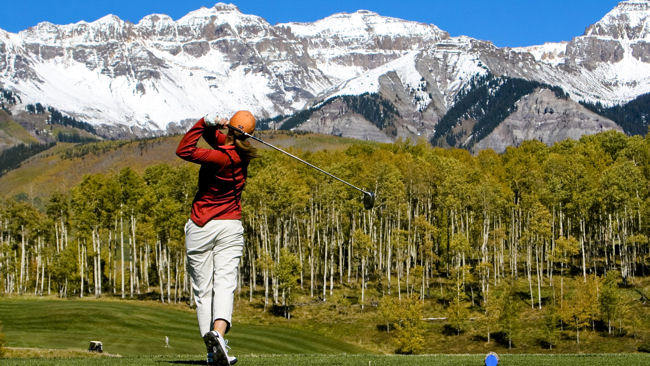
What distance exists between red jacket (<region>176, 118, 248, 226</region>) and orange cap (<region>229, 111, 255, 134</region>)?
1.06 feet

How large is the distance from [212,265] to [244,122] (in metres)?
2.58

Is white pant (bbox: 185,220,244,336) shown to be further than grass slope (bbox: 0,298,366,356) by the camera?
No

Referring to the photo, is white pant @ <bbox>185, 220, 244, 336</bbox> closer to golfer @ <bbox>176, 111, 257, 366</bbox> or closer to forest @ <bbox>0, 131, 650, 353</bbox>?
golfer @ <bbox>176, 111, 257, 366</bbox>

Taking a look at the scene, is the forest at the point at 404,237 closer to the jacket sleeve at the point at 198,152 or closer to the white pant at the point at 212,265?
the white pant at the point at 212,265

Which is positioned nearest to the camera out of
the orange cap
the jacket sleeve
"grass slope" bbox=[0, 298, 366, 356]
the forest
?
the jacket sleeve

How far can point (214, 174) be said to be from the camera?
1279cm

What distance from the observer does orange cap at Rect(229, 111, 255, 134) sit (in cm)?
1285

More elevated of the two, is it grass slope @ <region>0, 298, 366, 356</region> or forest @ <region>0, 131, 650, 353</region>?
forest @ <region>0, 131, 650, 353</region>

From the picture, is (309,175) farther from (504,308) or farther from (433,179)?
(504,308)

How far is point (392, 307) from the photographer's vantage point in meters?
73.8

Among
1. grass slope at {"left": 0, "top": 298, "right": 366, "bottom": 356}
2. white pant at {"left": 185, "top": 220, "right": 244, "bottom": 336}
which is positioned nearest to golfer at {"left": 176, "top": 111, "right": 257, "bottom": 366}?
white pant at {"left": 185, "top": 220, "right": 244, "bottom": 336}

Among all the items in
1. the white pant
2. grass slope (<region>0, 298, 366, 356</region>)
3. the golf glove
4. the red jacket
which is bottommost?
grass slope (<region>0, 298, 366, 356</region>)

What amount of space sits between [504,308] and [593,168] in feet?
165

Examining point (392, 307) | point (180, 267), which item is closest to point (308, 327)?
point (392, 307)
